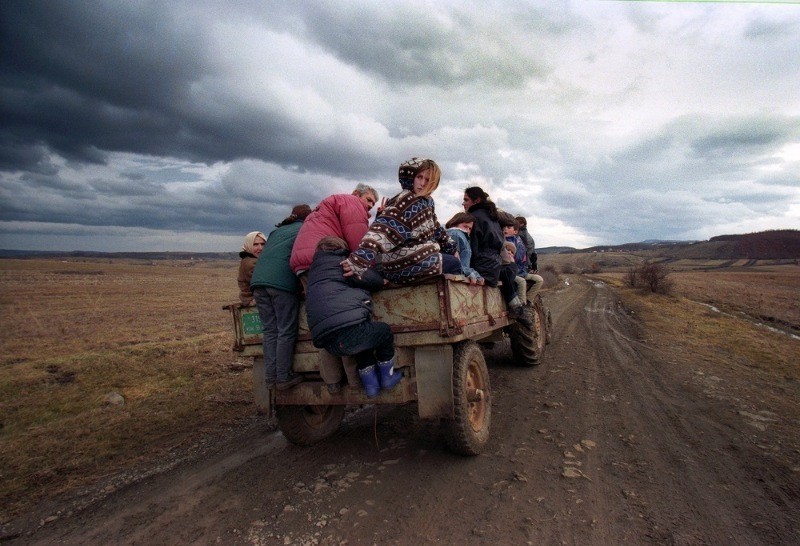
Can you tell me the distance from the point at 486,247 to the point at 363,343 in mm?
2555

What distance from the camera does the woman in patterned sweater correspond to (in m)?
3.47

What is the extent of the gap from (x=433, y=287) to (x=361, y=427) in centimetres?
224

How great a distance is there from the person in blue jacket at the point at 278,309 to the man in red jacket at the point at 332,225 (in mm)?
146

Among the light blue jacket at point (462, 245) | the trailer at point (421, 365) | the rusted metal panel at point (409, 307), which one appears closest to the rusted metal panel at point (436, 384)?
the trailer at point (421, 365)

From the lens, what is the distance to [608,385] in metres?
6.22

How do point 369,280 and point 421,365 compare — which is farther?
point 421,365

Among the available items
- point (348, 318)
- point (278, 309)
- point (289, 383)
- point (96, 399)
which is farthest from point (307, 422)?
point (96, 399)

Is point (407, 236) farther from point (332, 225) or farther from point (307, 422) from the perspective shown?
point (307, 422)

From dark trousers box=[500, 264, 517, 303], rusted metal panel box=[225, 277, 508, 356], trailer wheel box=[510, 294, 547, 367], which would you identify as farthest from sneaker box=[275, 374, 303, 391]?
trailer wheel box=[510, 294, 547, 367]

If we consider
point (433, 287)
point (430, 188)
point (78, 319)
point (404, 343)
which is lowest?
point (78, 319)

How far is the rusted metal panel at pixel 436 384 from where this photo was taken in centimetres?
350

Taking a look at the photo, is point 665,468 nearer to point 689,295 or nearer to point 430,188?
point 430,188

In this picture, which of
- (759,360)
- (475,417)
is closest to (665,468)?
(475,417)

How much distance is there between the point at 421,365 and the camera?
3.56 meters
